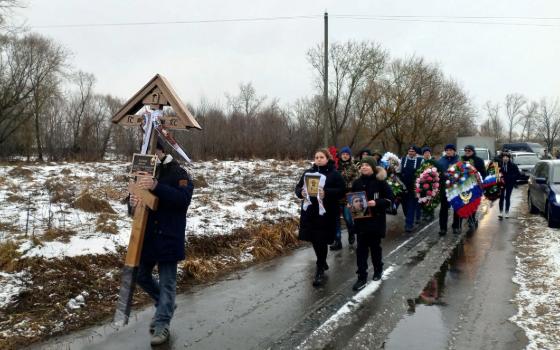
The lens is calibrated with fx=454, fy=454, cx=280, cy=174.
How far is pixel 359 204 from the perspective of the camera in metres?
6.52

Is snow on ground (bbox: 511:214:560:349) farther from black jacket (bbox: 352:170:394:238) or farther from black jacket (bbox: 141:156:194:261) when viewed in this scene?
black jacket (bbox: 141:156:194:261)

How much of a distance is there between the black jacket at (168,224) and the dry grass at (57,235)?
3.27 meters

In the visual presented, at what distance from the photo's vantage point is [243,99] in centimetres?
5838

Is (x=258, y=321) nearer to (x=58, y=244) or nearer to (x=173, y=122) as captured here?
(x=173, y=122)

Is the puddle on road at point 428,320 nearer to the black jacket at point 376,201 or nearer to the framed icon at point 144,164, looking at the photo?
the black jacket at point 376,201

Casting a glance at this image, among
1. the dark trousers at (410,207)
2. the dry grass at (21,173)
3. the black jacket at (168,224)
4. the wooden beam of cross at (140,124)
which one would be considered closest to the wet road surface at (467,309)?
the dark trousers at (410,207)

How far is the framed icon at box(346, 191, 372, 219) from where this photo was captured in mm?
6512

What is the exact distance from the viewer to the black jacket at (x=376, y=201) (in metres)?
6.51

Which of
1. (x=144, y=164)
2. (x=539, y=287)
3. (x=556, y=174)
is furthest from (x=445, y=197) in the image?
(x=144, y=164)

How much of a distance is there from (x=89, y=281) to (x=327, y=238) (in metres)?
3.30

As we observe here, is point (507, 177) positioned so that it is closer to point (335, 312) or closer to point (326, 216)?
point (326, 216)

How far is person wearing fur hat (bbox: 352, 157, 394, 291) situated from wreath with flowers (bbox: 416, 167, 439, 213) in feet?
14.6

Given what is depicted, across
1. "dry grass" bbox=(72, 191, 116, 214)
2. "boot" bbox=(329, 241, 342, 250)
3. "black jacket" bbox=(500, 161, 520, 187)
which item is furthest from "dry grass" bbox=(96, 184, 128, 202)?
"black jacket" bbox=(500, 161, 520, 187)

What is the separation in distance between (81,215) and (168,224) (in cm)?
558
